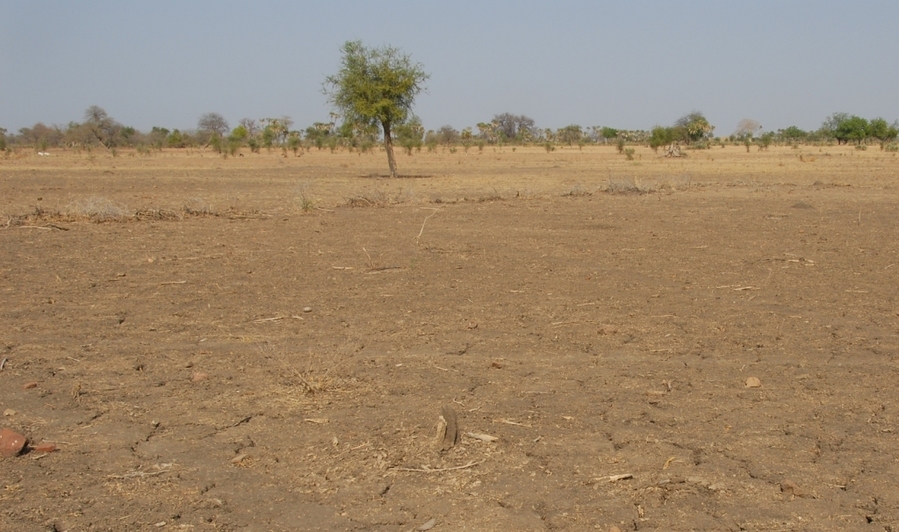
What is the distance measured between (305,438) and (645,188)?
700 inches

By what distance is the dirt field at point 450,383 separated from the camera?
157 inches

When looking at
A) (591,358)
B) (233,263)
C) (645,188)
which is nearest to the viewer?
(591,358)

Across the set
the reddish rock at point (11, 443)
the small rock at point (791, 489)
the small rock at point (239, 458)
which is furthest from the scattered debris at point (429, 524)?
the reddish rock at point (11, 443)

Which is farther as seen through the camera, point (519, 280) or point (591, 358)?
point (519, 280)

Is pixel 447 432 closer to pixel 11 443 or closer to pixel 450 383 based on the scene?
pixel 450 383

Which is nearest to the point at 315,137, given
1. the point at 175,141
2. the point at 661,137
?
the point at 175,141

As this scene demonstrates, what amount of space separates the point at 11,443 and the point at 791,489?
418cm

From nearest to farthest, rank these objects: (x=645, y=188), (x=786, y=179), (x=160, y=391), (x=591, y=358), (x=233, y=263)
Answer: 1. (x=160, y=391)
2. (x=591, y=358)
3. (x=233, y=263)
4. (x=645, y=188)
5. (x=786, y=179)

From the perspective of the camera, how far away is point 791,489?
4062 millimetres

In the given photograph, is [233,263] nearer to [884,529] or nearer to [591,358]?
[591,358]

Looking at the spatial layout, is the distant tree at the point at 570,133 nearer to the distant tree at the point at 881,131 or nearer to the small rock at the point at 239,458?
the distant tree at the point at 881,131

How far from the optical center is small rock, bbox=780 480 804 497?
4.03 meters

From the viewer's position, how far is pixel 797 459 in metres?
4.43

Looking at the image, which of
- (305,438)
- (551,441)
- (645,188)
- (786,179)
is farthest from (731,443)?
(786,179)
